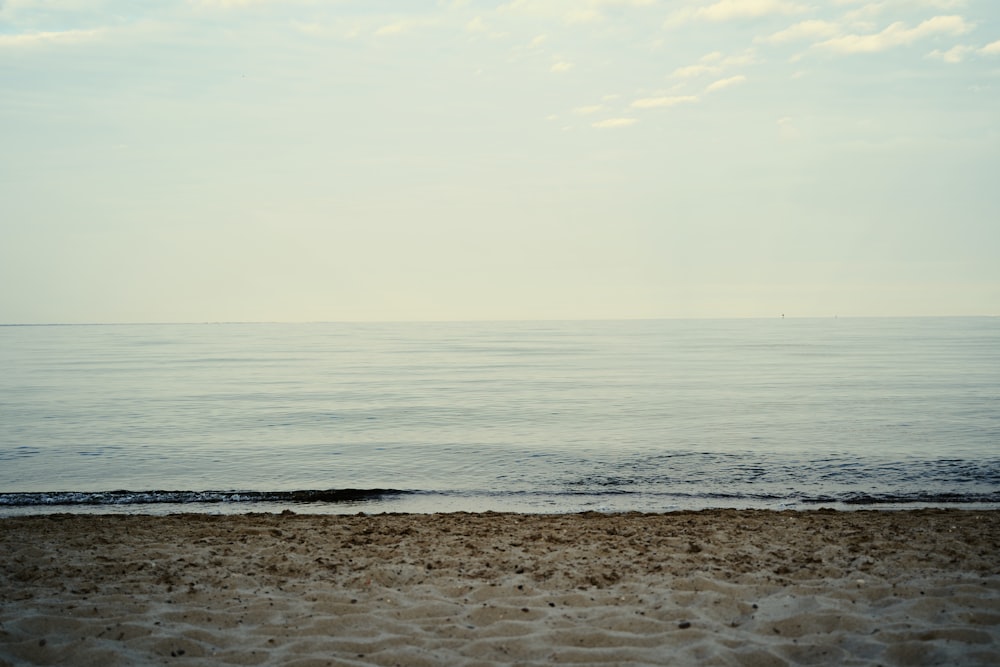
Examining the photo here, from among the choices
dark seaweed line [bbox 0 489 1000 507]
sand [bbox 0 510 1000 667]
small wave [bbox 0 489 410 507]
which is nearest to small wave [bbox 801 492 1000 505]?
dark seaweed line [bbox 0 489 1000 507]

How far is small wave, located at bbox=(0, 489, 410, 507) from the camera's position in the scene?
13.5 metres

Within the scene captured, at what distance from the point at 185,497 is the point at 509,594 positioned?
8.94 meters

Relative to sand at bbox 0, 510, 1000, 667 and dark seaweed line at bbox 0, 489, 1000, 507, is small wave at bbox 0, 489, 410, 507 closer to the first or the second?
dark seaweed line at bbox 0, 489, 1000, 507

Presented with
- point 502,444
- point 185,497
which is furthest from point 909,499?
point 185,497

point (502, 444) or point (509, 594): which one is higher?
point (509, 594)

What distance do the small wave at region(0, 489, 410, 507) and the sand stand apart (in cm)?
328

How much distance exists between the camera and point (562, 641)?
595 centimetres

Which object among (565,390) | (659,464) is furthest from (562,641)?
(565,390)

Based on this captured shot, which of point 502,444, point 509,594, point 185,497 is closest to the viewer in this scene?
point 509,594

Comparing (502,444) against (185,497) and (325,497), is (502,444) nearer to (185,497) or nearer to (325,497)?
(325,497)

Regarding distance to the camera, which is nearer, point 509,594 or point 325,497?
point 509,594

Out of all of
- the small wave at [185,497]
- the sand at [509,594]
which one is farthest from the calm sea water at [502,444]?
the sand at [509,594]

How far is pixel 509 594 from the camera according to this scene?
703 centimetres

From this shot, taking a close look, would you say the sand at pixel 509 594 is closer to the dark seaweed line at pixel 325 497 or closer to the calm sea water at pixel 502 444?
the dark seaweed line at pixel 325 497
